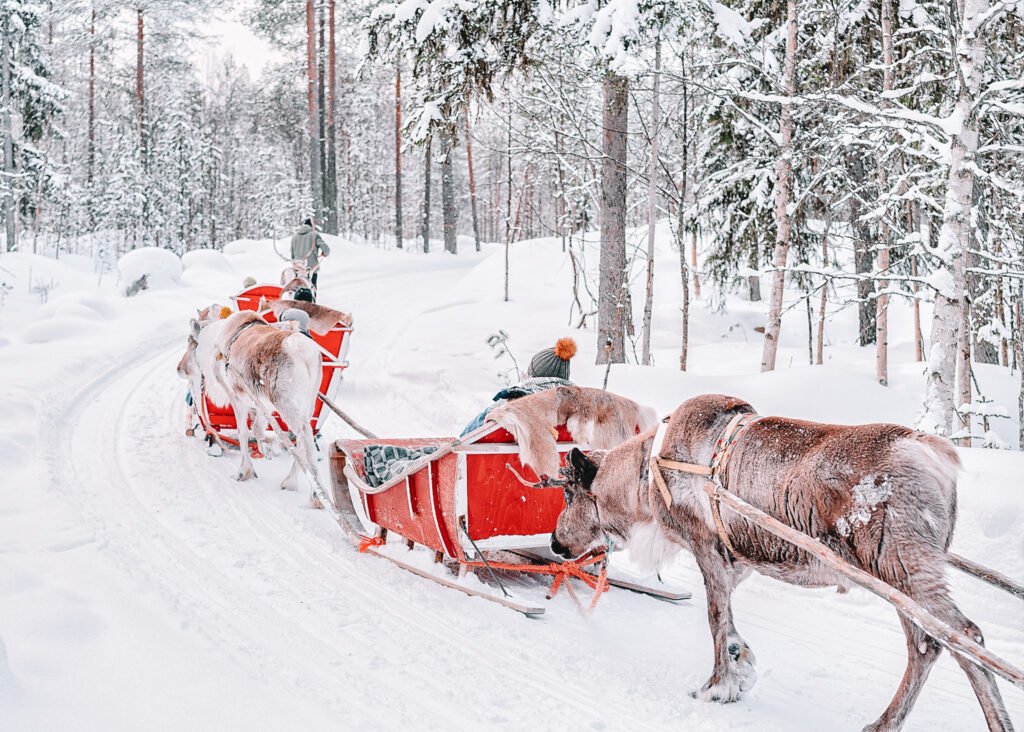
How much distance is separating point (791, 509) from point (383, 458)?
310 centimetres

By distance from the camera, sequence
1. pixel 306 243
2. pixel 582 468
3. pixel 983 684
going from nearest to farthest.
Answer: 1. pixel 983 684
2. pixel 582 468
3. pixel 306 243

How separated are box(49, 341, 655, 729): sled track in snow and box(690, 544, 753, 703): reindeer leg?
16.5 inches

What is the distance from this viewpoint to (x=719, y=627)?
338 cm

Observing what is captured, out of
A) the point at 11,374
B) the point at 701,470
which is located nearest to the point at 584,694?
the point at 701,470

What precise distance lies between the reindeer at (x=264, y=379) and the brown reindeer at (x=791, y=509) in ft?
8.67

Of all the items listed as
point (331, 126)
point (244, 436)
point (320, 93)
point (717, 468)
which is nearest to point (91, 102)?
point (331, 126)

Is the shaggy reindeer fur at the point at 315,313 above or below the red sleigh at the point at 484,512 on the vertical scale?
above

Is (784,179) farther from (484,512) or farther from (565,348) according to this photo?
(484,512)

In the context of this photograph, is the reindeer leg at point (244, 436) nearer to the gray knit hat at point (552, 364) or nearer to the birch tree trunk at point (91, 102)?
the gray knit hat at point (552, 364)

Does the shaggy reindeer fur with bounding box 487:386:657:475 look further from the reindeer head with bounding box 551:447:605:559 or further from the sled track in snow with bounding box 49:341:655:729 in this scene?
the sled track in snow with bounding box 49:341:655:729

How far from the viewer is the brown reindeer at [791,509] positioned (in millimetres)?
2678

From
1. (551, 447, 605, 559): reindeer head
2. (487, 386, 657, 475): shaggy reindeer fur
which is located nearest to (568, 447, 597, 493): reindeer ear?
(551, 447, 605, 559): reindeer head

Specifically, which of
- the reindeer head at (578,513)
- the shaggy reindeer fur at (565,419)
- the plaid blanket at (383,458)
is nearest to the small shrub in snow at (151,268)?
the plaid blanket at (383,458)

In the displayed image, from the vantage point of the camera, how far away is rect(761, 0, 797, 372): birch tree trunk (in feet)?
28.2
